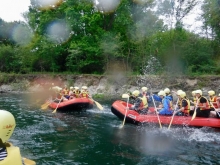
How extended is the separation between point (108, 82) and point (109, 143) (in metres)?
16.9

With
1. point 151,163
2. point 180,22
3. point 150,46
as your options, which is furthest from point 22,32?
point 151,163

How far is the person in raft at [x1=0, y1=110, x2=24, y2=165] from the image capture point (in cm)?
316

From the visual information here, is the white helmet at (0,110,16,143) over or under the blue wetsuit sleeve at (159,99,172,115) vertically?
over

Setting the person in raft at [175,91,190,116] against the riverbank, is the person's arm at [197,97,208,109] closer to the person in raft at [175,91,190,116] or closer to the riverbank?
the person in raft at [175,91,190,116]

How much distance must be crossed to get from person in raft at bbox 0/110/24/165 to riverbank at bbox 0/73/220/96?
63.5 feet

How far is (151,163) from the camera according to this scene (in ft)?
22.9

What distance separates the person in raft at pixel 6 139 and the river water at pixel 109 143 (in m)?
3.67

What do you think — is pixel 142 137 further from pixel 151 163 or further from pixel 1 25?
pixel 1 25

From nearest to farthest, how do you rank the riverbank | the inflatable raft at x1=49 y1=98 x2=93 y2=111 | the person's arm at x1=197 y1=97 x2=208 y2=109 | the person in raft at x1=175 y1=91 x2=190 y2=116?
1. the person's arm at x1=197 y1=97 x2=208 y2=109
2. the person in raft at x1=175 y1=91 x2=190 y2=116
3. the inflatable raft at x1=49 y1=98 x2=93 y2=111
4. the riverbank

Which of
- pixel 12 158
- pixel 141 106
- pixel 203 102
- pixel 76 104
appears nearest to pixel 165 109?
pixel 141 106

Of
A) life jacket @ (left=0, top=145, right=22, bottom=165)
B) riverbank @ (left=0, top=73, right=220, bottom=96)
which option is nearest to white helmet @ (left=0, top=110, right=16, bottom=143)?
life jacket @ (left=0, top=145, right=22, bottom=165)

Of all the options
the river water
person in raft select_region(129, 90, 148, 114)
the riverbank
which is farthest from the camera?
the riverbank

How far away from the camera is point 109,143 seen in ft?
28.8

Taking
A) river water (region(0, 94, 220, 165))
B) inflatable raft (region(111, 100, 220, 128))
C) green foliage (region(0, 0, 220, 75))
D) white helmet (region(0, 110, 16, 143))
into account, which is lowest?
river water (region(0, 94, 220, 165))
